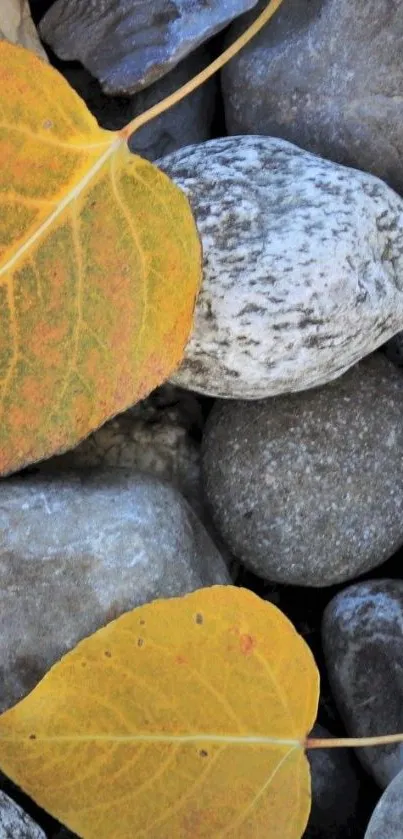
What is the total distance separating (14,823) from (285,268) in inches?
20.3

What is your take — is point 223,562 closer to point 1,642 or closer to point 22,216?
point 1,642

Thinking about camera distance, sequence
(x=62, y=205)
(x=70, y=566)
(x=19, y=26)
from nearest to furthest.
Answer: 1. (x=62, y=205)
2. (x=70, y=566)
3. (x=19, y=26)

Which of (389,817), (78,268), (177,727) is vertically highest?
(78,268)

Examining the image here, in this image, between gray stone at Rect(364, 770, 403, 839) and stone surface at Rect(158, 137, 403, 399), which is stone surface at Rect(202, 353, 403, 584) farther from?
gray stone at Rect(364, 770, 403, 839)

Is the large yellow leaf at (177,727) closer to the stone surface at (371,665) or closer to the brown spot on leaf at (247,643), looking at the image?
the brown spot on leaf at (247,643)

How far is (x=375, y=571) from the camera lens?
1.12m

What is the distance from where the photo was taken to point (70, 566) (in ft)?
3.00

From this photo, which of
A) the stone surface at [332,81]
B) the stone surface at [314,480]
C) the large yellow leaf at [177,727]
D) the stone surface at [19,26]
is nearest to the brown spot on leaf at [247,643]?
the large yellow leaf at [177,727]

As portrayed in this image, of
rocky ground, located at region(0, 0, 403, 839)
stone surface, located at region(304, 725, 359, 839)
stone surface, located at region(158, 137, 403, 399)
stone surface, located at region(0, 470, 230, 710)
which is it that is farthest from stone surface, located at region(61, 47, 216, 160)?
stone surface, located at region(304, 725, 359, 839)

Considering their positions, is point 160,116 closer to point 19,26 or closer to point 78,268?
point 19,26

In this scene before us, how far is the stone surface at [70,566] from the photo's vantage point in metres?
0.90

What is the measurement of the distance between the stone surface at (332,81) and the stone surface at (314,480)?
0.78ft

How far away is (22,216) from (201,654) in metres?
0.40

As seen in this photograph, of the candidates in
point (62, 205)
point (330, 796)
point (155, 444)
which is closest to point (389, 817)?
point (330, 796)
